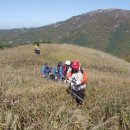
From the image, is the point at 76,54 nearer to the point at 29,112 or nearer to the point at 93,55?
the point at 93,55

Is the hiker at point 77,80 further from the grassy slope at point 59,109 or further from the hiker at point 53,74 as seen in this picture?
the hiker at point 53,74

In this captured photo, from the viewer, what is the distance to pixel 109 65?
2108 inches

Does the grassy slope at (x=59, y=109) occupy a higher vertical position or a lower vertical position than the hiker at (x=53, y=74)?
higher

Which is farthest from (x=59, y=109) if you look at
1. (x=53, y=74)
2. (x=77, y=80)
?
(x=53, y=74)

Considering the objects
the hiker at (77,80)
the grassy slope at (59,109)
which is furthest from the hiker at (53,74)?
the hiker at (77,80)

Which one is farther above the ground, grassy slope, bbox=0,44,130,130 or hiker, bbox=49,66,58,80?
grassy slope, bbox=0,44,130,130

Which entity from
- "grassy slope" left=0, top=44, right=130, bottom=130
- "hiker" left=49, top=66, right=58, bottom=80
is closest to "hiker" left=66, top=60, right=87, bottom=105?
"grassy slope" left=0, top=44, right=130, bottom=130

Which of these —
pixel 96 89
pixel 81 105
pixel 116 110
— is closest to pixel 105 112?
pixel 116 110

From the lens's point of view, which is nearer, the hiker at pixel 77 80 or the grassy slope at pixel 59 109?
the grassy slope at pixel 59 109

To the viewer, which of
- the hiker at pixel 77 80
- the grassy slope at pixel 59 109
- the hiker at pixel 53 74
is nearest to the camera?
the grassy slope at pixel 59 109

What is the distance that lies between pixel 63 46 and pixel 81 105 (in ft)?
171

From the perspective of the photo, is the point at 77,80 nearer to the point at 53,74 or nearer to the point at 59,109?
the point at 59,109

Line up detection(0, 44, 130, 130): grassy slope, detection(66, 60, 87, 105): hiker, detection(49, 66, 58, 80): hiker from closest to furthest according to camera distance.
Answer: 1. detection(0, 44, 130, 130): grassy slope
2. detection(66, 60, 87, 105): hiker
3. detection(49, 66, 58, 80): hiker

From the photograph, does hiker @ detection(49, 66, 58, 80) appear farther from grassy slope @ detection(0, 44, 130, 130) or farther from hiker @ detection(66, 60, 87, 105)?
hiker @ detection(66, 60, 87, 105)
